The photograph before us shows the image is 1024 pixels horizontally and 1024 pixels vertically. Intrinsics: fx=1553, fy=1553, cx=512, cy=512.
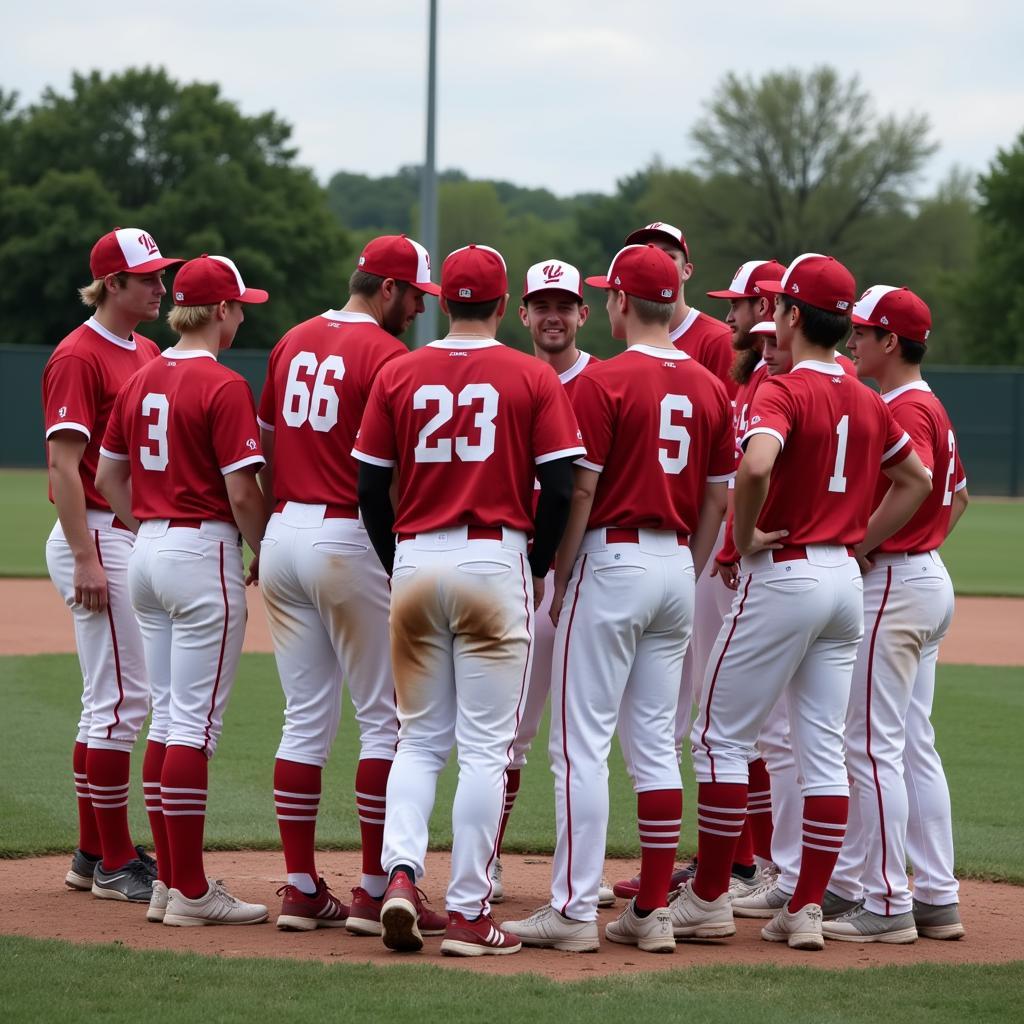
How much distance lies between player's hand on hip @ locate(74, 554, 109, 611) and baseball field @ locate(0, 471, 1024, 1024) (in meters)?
1.06

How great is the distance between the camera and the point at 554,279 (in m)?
5.46

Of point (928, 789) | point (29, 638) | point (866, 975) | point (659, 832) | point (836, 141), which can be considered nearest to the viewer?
point (866, 975)

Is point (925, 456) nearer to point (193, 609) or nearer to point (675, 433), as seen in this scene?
point (675, 433)

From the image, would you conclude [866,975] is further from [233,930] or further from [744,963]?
[233,930]

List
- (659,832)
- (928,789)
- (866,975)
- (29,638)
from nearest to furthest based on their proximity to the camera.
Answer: (866,975) → (659,832) → (928,789) → (29,638)

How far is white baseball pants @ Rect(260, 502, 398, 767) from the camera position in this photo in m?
4.97

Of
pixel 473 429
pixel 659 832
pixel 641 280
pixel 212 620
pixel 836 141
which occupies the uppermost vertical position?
pixel 836 141

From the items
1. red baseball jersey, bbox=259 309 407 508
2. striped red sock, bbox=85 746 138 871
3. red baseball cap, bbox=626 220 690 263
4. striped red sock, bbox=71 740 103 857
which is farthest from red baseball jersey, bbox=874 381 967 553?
striped red sock, bbox=71 740 103 857

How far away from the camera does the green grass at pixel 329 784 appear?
6418mm

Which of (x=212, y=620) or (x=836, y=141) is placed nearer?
(x=212, y=620)

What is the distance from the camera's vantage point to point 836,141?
6222 centimetres

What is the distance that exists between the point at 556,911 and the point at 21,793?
3240 mm

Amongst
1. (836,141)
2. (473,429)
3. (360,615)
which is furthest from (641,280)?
(836,141)

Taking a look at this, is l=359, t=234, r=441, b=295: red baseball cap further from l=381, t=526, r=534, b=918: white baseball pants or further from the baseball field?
the baseball field
